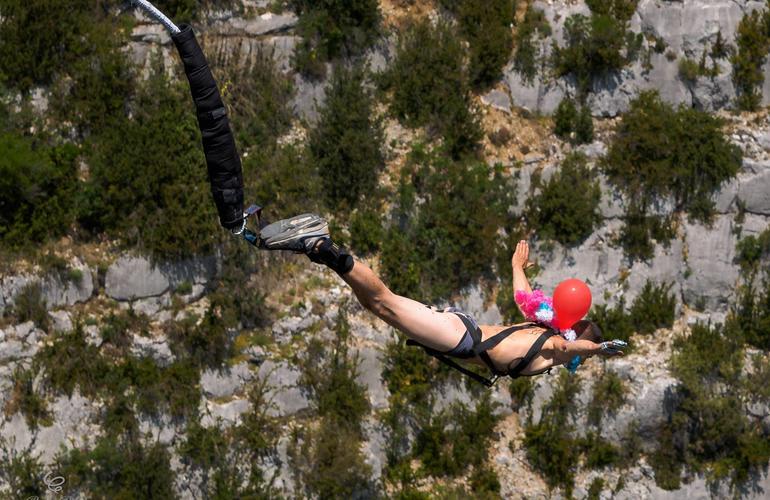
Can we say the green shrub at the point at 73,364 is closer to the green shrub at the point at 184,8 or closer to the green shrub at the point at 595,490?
the green shrub at the point at 184,8

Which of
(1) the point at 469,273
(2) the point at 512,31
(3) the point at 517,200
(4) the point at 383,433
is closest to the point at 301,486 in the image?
(4) the point at 383,433

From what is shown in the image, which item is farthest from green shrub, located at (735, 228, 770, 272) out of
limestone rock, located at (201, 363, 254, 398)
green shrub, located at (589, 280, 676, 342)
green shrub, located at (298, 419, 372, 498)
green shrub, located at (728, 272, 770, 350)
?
limestone rock, located at (201, 363, 254, 398)

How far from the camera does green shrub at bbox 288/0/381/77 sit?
17.9 meters

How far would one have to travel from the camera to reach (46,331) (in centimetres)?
1575

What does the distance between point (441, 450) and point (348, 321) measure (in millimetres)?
2350

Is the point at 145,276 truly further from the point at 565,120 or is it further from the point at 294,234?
the point at 294,234

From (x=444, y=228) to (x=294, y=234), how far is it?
29.3 feet

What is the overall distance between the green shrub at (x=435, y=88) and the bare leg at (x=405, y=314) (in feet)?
28.2

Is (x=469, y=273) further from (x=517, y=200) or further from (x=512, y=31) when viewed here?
(x=512, y=31)

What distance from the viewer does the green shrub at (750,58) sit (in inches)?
734

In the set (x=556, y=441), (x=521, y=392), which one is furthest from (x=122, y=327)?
(x=556, y=441)

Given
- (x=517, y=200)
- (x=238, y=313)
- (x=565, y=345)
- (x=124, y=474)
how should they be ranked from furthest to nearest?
(x=517, y=200) < (x=238, y=313) < (x=124, y=474) < (x=565, y=345)

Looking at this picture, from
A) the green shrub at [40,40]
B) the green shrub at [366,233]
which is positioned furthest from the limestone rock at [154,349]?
the green shrub at [40,40]

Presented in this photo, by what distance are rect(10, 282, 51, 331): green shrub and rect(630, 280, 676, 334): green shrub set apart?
881cm
